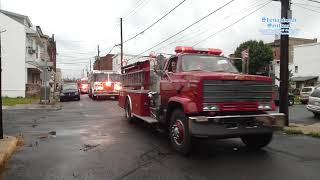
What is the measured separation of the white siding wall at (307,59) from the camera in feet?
188

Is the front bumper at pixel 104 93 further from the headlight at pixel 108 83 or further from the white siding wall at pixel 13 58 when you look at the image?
the white siding wall at pixel 13 58

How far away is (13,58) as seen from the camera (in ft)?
134

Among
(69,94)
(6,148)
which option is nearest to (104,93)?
(69,94)

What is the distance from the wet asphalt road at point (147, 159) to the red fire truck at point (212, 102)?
577 mm

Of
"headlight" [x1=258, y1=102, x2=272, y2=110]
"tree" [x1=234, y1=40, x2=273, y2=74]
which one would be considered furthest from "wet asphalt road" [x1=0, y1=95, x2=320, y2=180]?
"tree" [x1=234, y1=40, x2=273, y2=74]

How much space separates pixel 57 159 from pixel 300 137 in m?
7.33

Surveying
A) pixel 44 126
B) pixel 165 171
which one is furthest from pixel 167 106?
pixel 44 126

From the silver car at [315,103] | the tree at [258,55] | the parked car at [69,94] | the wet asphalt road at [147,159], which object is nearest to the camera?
the wet asphalt road at [147,159]

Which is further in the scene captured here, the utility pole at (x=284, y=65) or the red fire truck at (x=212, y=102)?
the utility pole at (x=284, y=65)

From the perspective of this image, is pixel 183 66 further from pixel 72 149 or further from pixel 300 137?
pixel 300 137

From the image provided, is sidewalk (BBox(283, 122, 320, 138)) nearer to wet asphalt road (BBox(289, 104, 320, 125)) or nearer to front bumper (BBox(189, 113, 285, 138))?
wet asphalt road (BBox(289, 104, 320, 125))

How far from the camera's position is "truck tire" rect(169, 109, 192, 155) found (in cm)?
973

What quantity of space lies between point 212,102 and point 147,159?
1.92 meters

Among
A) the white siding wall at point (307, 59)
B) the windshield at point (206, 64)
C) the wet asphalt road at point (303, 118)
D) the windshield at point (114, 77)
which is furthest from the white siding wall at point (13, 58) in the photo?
the white siding wall at point (307, 59)
